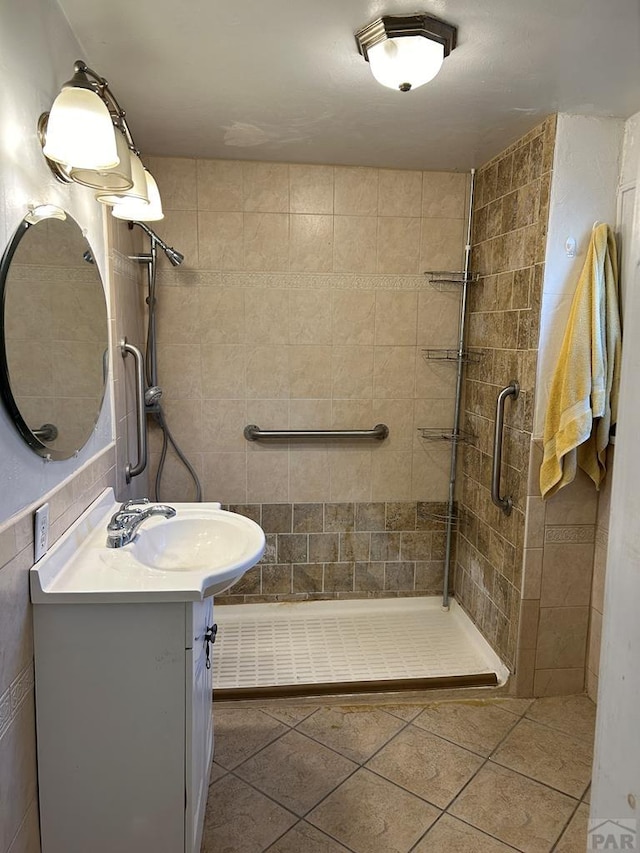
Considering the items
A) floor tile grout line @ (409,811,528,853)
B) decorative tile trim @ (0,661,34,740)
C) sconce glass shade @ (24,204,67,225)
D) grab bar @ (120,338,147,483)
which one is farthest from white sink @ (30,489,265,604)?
floor tile grout line @ (409,811,528,853)

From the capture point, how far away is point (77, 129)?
4.00 ft

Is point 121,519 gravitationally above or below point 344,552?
above

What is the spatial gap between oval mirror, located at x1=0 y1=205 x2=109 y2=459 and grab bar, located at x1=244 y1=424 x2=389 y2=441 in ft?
3.46

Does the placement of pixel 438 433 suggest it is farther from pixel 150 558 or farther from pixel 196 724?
pixel 196 724

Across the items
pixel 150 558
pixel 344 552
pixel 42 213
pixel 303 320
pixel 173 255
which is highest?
pixel 173 255

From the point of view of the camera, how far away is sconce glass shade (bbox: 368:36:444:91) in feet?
4.88

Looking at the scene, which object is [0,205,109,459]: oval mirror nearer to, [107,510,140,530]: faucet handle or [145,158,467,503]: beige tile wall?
[107,510,140,530]: faucet handle

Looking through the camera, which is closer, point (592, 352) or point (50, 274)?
point (50, 274)

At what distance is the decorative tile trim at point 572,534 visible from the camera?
2271mm

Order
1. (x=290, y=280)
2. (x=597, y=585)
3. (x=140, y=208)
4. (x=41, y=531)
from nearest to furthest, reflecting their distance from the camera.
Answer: (x=41, y=531)
(x=140, y=208)
(x=597, y=585)
(x=290, y=280)

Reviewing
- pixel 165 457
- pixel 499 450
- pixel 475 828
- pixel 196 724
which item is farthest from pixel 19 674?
pixel 499 450

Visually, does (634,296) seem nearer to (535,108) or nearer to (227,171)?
(535,108)

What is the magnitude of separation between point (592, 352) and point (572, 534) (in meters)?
0.75

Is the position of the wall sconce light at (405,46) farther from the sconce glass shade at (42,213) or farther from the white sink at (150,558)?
the white sink at (150,558)
